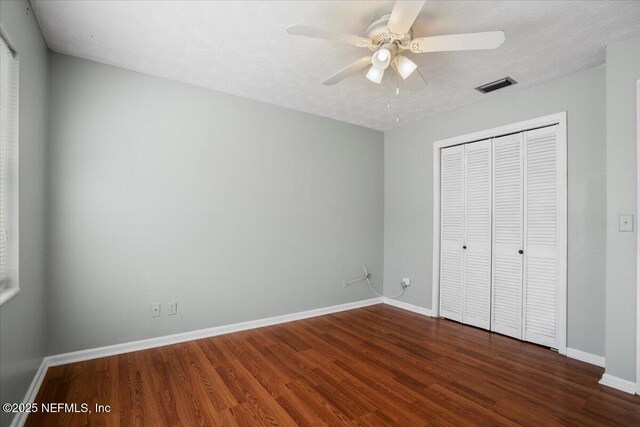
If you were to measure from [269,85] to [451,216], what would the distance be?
2660 millimetres

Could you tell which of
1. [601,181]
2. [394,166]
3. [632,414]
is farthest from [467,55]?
[632,414]

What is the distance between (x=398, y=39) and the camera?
1942 mm

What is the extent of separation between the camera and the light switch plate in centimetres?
227

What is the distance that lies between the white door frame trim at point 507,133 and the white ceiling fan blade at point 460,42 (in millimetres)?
1724

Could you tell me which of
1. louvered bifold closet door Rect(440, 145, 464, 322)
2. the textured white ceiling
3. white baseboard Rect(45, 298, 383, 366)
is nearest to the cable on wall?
white baseboard Rect(45, 298, 383, 366)

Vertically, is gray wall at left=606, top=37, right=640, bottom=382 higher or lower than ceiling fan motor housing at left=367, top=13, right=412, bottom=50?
lower

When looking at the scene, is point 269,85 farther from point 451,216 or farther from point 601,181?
point 601,181

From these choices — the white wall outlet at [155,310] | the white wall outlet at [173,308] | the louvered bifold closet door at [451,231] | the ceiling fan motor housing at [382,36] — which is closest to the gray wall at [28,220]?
the white wall outlet at [155,310]

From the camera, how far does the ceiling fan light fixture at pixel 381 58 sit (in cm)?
196

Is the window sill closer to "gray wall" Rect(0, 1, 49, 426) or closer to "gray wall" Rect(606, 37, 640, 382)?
"gray wall" Rect(0, 1, 49, 426)

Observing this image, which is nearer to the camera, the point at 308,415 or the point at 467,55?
the point at 308,415

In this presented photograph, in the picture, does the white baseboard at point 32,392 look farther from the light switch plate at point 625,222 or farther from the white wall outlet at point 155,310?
the light switch plate at point 625,222

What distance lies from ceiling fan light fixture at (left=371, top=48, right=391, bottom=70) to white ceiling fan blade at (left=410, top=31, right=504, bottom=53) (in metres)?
0.15

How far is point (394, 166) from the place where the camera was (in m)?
4.57
